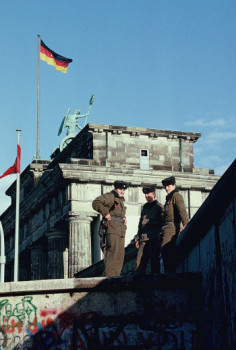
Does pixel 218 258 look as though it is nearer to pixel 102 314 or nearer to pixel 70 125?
pixel 102 314

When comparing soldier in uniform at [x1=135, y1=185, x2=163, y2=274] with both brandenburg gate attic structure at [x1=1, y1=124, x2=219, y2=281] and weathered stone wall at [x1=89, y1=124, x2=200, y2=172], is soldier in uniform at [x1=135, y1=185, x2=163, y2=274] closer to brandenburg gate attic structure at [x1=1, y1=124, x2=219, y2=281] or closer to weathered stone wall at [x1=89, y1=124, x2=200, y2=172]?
brandenburg gate attic structure at [x1=1, y1=124, x2=219, y2=281]

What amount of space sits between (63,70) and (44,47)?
249cm

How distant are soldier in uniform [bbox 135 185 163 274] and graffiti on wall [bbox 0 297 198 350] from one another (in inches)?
91.2

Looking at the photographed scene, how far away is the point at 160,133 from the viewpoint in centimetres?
4712

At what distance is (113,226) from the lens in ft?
50.5

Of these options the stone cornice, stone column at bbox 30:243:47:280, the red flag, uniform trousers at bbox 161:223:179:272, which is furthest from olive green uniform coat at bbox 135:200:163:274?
stone column at bbox 30:243:47:280

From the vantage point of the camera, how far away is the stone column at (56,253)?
45.4m

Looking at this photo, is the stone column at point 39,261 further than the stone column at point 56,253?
Yes

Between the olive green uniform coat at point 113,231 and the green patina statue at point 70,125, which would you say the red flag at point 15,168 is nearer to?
the olive green uniform coat at point 113,231

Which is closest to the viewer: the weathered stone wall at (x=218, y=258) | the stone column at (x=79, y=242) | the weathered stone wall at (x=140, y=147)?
the weathered stone wall at (x=218, y=258)

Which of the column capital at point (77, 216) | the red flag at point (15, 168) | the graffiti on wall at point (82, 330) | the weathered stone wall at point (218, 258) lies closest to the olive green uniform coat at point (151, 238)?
the weathered stone wall at point (218, 258)

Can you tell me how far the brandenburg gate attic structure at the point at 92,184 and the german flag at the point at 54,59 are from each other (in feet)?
16.0

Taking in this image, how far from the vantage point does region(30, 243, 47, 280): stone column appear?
48625mm

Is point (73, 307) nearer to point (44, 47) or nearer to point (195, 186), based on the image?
point (195, 186)
